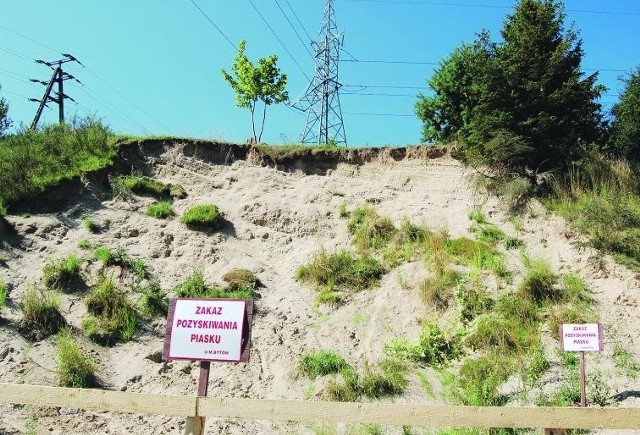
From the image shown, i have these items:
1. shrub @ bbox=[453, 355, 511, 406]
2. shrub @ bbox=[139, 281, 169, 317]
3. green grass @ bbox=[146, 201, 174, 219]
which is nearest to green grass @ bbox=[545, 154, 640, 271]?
shrub @ bbox=[453, 355, 511, 406]

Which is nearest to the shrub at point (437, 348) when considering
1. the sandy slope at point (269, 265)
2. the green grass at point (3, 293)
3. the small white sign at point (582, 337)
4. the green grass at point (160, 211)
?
the sandy slope at point (269, 265)

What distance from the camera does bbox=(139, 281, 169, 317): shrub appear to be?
47.0 feet

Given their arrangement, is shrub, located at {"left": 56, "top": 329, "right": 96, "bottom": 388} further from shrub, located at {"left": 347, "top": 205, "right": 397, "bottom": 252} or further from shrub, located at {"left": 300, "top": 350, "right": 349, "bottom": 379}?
shrub, located at {"left": 347, "top": 205, "right": 397, "bottom": 252}

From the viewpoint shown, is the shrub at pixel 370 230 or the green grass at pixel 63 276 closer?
the green grass at pixel 63 276

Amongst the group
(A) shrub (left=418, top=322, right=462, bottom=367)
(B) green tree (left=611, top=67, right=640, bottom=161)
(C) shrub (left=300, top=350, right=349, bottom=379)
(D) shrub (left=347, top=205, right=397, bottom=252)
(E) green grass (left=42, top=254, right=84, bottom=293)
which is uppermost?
(B) green tree (left=611, top=67, right=640, bottom=161)

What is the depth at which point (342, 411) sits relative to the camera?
5.57 metres

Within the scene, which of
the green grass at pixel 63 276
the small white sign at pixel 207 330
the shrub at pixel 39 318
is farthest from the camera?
the green grass at pixel 63 276

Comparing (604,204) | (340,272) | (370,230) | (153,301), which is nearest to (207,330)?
(153,301)

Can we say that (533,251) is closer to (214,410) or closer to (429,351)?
(429,351)

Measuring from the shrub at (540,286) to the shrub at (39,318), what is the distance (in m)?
10.7

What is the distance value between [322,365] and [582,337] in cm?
518

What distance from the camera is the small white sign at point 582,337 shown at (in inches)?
387

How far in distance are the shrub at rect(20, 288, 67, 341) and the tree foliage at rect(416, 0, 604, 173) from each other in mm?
12400

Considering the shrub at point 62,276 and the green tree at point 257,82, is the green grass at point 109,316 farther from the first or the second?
the green tree at point 257,82
